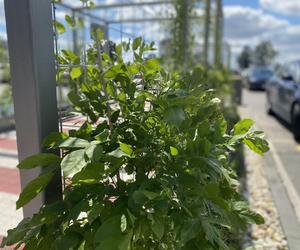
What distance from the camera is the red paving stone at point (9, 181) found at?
3.27m

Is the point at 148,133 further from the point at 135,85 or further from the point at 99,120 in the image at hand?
the point at 99,120

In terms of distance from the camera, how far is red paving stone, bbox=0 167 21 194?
327 cm

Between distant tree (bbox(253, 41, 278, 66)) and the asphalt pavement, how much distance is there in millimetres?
39578

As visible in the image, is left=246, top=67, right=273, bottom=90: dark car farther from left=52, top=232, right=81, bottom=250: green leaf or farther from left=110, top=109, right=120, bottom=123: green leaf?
left=52, top=232, right=81, bottom=250: green leaf

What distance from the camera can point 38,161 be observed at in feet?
4.46

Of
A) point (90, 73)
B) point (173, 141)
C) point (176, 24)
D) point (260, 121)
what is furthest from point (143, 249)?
point (260, 121)

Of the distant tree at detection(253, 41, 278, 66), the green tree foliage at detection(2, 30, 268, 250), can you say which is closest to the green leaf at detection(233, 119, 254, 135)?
the green tree foliage at detection(2, 30, 268, 250)

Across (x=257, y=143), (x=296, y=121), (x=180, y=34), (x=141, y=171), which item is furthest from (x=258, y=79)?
(x=141, y=171)

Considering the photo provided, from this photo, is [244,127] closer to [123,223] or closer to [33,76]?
[123,223]

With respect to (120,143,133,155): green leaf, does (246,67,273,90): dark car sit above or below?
below

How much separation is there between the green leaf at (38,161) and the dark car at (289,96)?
6.66 meters

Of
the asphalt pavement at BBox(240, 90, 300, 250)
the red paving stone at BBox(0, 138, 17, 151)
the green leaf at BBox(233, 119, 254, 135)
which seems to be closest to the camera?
the green leaf at BBox(233, 119, 254, 135)

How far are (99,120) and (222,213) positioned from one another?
0.78 meters

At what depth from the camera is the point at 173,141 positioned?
4.74 feet
